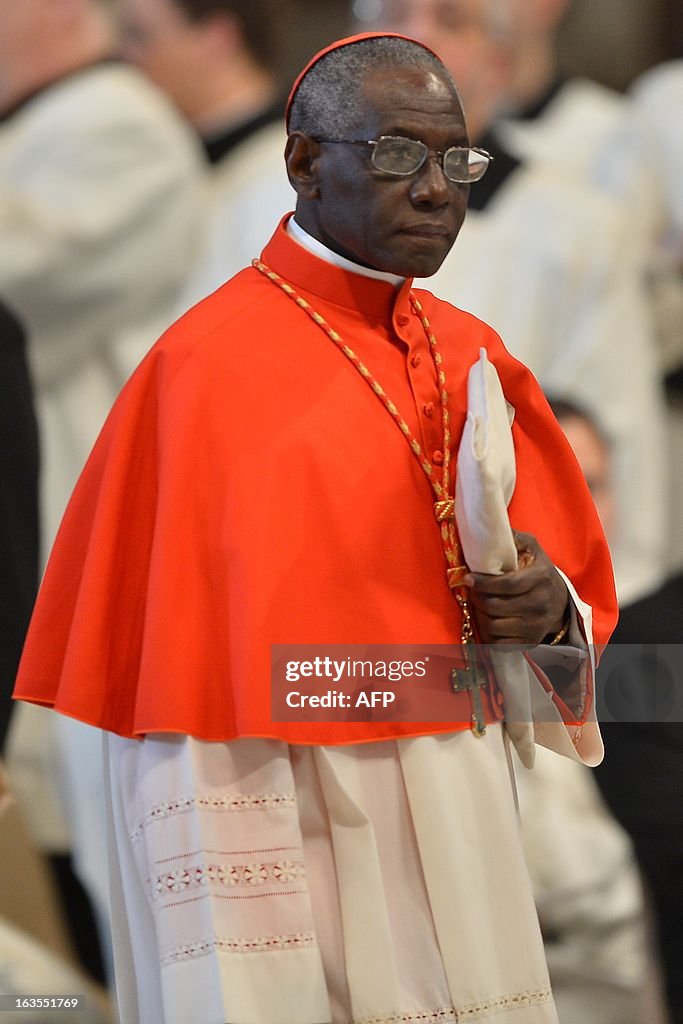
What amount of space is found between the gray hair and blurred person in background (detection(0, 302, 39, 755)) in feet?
4.79

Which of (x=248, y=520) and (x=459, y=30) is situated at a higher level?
(x=459, y=30)

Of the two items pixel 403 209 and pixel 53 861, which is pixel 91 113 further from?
pixel 403 209

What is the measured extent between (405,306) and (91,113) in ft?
9.17

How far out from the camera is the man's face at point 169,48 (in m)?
5.47

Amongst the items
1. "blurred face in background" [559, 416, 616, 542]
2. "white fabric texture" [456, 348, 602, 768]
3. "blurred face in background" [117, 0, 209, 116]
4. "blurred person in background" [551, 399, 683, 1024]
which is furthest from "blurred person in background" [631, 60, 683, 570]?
"white fabric texture" [456, 348, 602, 768]

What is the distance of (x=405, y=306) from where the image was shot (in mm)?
2264

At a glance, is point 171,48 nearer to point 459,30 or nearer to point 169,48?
point 169,48

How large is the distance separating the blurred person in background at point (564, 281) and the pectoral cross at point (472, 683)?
8.25ft

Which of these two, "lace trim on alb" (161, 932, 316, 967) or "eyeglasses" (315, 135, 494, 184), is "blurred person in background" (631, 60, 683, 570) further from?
"lace trim on alb" (161, 932, 316, 967)

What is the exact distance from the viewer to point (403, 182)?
208cm

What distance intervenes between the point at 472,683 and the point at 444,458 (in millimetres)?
286

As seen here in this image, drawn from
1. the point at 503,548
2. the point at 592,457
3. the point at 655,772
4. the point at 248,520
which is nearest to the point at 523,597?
the point at 503,548

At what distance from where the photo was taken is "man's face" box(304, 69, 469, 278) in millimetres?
2074

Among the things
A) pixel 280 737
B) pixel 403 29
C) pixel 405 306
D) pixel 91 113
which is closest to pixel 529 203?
pixel 403 29
